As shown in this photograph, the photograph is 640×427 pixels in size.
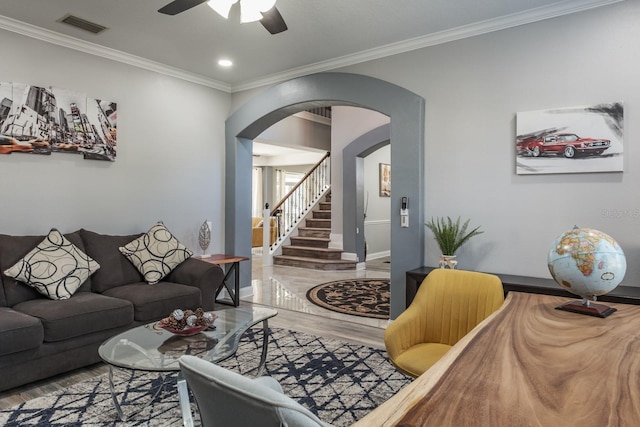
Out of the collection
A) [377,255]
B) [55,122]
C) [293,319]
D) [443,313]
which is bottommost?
[293,319]

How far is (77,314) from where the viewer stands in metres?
3.11

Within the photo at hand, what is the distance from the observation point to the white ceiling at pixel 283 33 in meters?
3.42

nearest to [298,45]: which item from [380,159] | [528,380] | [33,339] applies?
[33,339]

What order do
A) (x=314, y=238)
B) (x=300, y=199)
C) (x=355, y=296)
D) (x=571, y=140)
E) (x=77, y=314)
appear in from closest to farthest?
(x=77, y=314) < (x=571, y=140) < (x=355, y=296) < (x=314, y=238) < (x=300, y=199)

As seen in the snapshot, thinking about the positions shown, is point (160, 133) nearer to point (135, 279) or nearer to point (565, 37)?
point (135, 279)

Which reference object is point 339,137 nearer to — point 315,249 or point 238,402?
point 315,249

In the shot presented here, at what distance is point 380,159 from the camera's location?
30.9 feet

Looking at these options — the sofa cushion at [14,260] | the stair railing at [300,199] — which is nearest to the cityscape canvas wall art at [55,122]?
the sofa cushion at [14,260]

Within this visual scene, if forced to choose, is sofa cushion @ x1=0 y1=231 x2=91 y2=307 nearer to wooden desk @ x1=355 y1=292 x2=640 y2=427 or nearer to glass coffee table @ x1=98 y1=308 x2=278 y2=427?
glass coffee table @ x1=98 y1=308 x2=278 y2=427

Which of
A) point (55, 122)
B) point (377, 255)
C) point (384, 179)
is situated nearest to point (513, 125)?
point (55, 122)

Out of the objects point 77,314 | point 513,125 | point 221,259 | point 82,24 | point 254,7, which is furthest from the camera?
point 221,259

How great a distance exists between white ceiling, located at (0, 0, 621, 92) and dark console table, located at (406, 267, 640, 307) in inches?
87.0

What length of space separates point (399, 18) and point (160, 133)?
9.87ft

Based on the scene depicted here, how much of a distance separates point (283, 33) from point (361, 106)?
3.78ft
